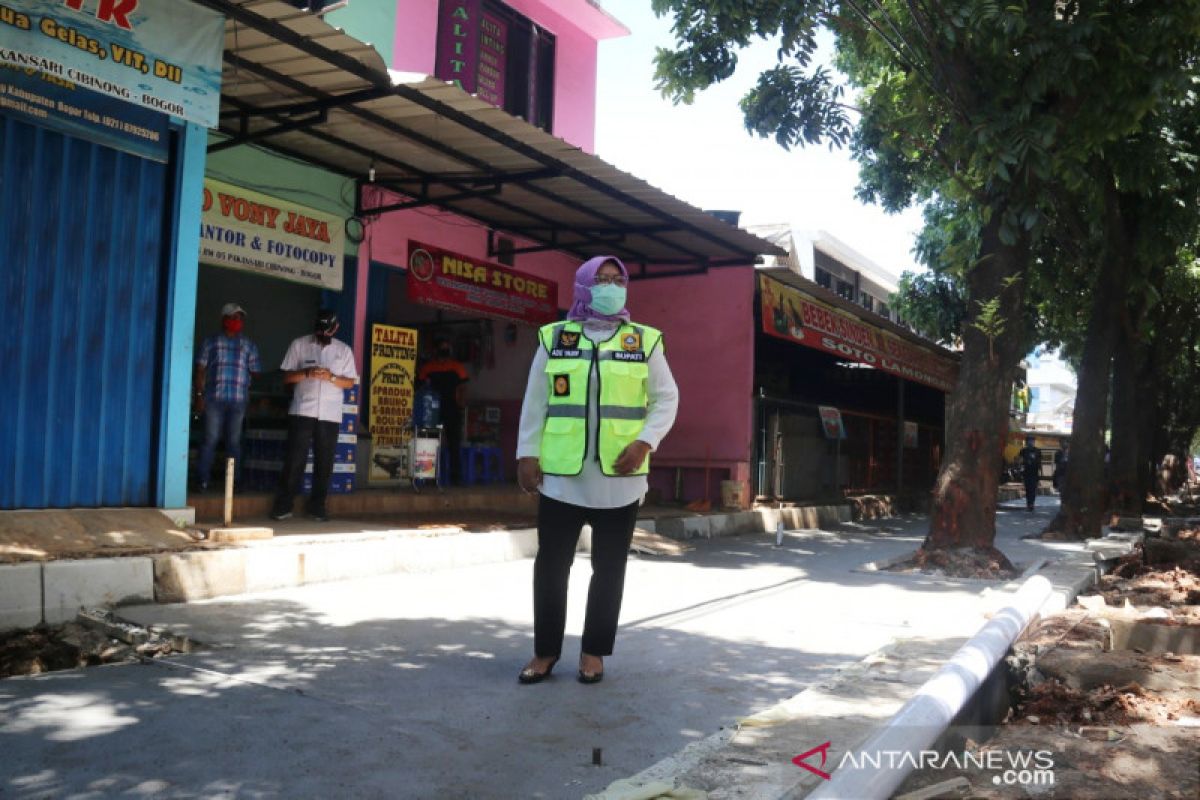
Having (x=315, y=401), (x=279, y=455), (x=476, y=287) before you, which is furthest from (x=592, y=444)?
(x=476, y=287)

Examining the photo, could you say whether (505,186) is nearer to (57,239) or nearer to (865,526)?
(57,239)

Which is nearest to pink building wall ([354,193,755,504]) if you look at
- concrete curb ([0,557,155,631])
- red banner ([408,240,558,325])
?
red banner ([408,240,558,325])

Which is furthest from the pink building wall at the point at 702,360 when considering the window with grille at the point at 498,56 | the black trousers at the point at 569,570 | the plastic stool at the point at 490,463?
the black trousers at the point at 569,570

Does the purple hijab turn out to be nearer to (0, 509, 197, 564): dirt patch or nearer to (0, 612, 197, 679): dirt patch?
(0, 612, 197, 679): dirt patch

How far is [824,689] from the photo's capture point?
4.05 meters

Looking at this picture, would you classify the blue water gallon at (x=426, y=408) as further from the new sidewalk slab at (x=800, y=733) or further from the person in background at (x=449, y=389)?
the new sidewalk slab at (x=800, y=733)

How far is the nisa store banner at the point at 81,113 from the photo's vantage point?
6238 mm

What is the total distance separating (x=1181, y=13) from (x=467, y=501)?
845 cm

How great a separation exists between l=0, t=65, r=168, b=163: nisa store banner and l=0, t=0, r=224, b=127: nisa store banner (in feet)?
0.50

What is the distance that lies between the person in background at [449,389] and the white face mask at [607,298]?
8.50 metres

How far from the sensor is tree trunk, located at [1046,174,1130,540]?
13.7 metres

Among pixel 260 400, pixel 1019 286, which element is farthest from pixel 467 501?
pixel 1019 286

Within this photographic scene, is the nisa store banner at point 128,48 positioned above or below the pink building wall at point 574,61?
below

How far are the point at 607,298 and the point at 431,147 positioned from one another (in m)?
6.15
